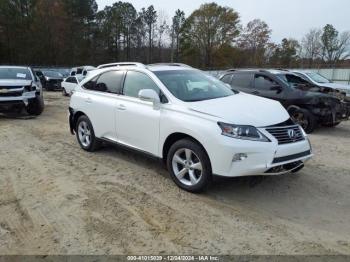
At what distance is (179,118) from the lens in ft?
16.2

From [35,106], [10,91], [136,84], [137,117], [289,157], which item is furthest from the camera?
[35,106]

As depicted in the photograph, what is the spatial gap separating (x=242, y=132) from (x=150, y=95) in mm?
1513

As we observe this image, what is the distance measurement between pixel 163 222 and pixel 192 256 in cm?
76

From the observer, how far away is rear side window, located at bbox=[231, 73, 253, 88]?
10.4 meters

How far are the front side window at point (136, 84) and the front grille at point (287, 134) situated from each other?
189 centimetres

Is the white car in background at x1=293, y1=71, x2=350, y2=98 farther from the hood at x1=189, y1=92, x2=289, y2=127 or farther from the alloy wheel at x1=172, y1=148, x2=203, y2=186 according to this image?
the alloy wheel at x1=172, y1=148, x2=203, y2=186

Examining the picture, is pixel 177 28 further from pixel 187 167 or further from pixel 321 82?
pixel 187 167

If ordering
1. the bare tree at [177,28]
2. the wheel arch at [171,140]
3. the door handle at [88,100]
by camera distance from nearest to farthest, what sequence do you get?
the wheel arch at [171,140], the door handle at [88,100], the bare tree at [177,28]

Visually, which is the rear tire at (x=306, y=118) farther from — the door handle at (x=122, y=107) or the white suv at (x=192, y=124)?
the door handle at (x=122, y=107)

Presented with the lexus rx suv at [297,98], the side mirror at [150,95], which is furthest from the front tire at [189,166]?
the lexus rx suv at [297,98]

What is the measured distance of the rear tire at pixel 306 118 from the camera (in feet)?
31.1

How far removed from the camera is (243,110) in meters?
4.84

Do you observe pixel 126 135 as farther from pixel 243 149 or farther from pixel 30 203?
pixel 243 149

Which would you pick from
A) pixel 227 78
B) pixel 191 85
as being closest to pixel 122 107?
pixel 191 85
